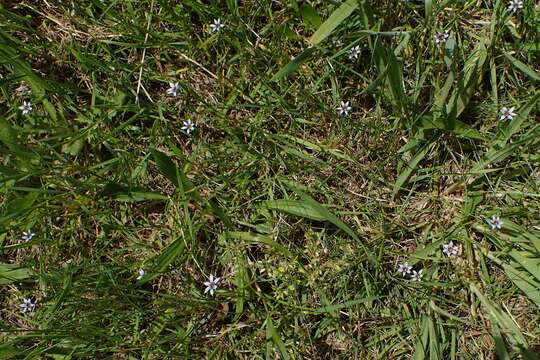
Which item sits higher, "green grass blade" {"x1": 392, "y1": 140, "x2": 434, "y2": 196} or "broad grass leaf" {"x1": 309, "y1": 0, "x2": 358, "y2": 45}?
"broad grass leaf" {"x1": 309, "y1": 0, "x2": 358, "y2": 45}

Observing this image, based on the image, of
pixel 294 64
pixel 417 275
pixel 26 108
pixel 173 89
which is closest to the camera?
pixel 294 64

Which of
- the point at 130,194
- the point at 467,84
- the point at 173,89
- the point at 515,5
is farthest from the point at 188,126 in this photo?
the point at 515,5

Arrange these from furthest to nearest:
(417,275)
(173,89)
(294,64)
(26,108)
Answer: (26,108), (173,89), (417,275), (294,64)

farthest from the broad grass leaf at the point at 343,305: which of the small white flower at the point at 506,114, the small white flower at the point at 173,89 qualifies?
the small white flower at the point at 173,89

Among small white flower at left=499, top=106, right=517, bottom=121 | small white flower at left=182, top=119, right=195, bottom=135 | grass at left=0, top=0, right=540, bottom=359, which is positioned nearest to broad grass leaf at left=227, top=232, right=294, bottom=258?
grass at left=0, top=0, right=540, bottom=359

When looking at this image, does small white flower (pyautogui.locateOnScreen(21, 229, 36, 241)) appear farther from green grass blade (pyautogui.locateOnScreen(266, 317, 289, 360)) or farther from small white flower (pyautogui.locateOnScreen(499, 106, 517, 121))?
small white flower (pyautogui.locateOnScreen(499, 106, 517, 121))

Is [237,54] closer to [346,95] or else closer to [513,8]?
[346,95]

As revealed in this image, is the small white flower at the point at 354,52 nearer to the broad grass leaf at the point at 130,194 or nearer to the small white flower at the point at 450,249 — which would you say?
the small white flower at the point at 450,249

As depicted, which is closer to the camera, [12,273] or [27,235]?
[27,235]

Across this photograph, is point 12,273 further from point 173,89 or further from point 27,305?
point 173,89
